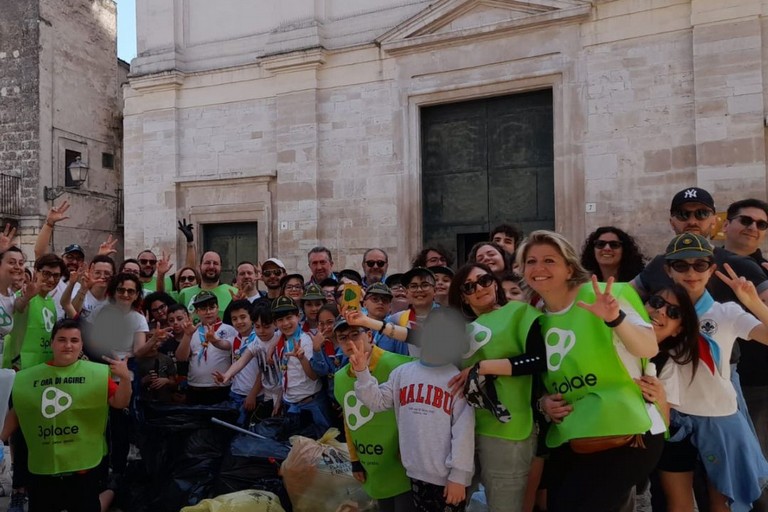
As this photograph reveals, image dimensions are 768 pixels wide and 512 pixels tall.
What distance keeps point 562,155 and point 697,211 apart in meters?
6.71

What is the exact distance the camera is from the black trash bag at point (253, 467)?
4652 millimetres

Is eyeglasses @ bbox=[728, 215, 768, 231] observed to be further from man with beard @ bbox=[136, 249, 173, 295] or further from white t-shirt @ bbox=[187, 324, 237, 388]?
man with beard @ bbox=[136, 249, 173, 295]

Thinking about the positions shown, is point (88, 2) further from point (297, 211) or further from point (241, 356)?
point (241, 356)

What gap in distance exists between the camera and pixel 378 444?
3729mm

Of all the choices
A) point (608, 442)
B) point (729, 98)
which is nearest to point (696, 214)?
point (608, 442)

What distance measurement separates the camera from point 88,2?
20031 mm

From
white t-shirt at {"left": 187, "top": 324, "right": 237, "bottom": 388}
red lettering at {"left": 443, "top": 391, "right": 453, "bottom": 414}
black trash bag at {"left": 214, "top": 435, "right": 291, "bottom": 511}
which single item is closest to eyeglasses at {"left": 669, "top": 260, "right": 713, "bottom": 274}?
red lettering at {"left": 443, "top": 391, "right": 453, "bottom": 414}

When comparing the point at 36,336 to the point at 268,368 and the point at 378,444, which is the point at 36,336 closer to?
the point at 268,368

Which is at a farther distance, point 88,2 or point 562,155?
point 88,2

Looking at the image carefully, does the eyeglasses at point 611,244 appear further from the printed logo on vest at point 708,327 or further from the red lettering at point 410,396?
the red lettering at point 410,396

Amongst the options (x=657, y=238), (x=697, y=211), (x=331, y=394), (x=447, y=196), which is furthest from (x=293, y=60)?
(x=697, y=211)

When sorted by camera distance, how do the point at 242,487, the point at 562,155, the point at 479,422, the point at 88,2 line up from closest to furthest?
1. the point at 479,422
2. the point at 242,487
3. the point at 562,155
4. the point at 88,2

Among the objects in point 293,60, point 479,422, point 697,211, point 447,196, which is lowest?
point 479,422

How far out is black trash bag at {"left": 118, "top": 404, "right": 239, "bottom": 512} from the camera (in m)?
4.86
